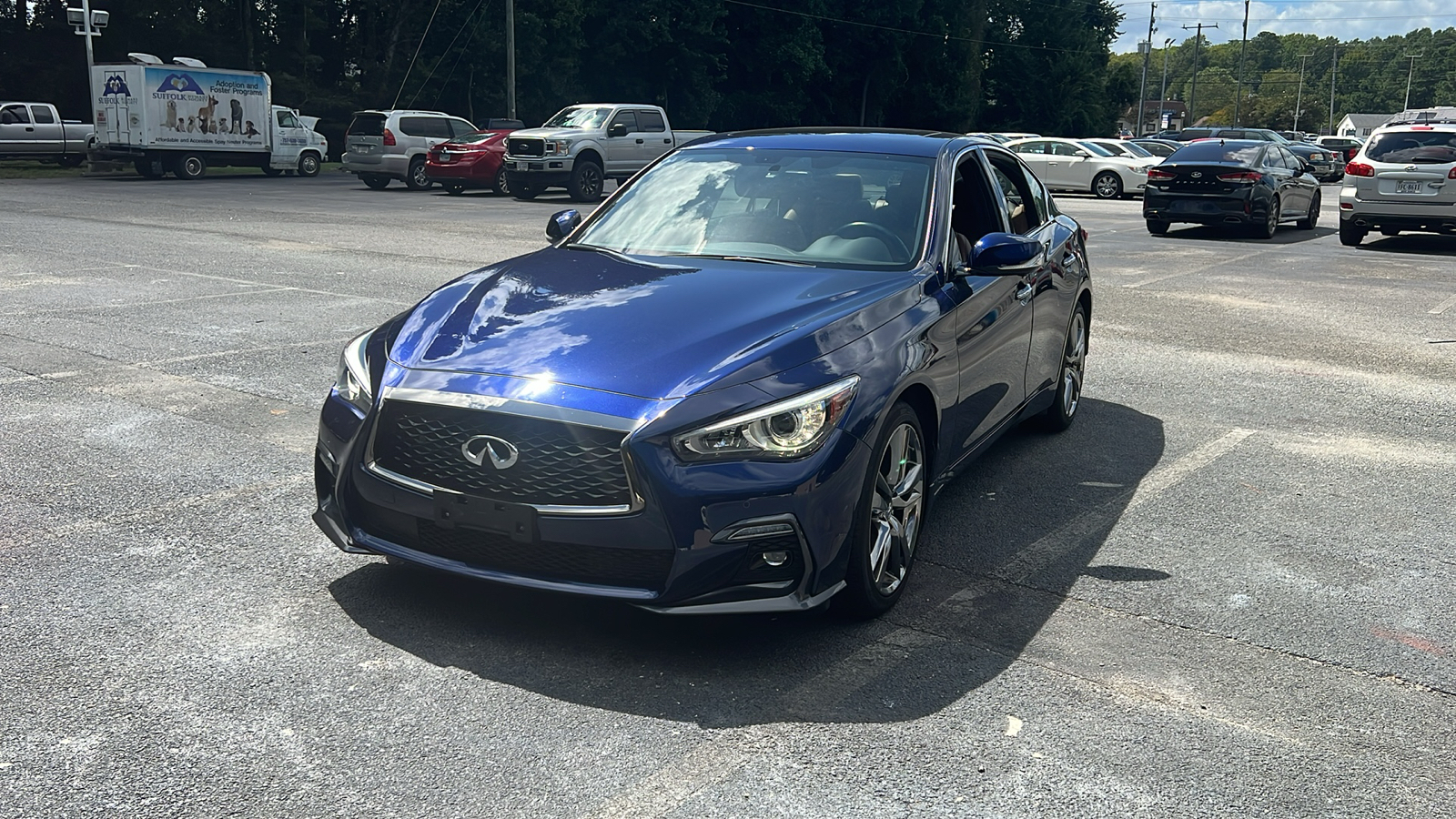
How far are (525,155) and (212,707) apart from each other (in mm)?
23704

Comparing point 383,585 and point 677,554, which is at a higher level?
point 677,554

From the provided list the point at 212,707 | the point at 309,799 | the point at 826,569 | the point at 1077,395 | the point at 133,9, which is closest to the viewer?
the point at 309,799

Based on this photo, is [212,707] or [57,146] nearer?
[212,707]

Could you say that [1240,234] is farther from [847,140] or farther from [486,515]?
[486,515]

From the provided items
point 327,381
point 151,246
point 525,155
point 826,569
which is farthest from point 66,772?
point 525,155

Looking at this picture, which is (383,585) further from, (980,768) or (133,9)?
(133,9)

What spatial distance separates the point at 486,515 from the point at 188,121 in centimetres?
3378

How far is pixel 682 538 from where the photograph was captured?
12.3ft

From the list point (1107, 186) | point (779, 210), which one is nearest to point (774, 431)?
point (779, 210)

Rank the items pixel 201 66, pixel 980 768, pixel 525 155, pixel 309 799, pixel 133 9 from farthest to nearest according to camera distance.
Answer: pixel 133 9, pixel 201 66, pixel 525 155, pixel 980 768, pixel 309 799

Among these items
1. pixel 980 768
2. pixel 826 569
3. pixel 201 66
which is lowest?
pixel 980 768

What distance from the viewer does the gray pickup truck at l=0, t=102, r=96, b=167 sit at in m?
35.6

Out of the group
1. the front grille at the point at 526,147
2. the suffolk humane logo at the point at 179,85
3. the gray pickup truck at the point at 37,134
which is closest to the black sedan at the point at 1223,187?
the front grille at the point at 526,147

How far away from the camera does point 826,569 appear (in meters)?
3.98
